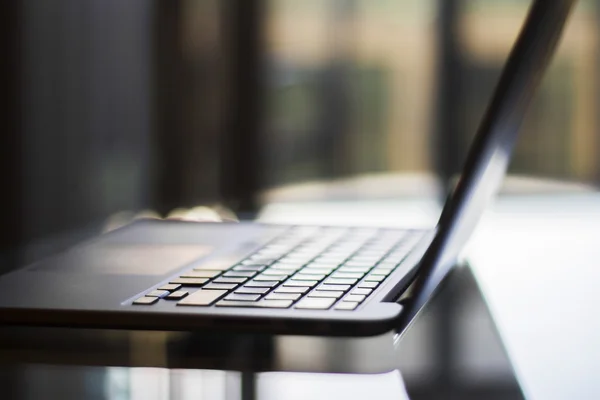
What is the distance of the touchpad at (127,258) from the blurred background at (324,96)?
2.09 metres

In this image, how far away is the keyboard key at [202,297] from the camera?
39 centimetres

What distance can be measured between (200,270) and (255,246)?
0.09 metres

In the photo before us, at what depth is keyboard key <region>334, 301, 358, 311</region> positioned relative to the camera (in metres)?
0.38

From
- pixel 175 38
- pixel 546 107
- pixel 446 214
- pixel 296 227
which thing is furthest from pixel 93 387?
pixel 546 107

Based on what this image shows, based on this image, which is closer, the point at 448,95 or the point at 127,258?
the point at 127,258

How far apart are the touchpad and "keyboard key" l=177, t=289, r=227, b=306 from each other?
0.20ft

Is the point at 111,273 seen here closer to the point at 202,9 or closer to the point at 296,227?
the point at 296,227

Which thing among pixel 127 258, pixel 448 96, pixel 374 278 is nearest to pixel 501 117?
pixel 374 278

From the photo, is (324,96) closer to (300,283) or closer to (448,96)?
(448,96)

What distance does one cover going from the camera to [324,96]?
9.58 feet

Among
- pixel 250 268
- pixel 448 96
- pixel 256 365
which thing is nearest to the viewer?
pixel 256 365

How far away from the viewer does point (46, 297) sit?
421mm

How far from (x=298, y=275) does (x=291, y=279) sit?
0.03 feet

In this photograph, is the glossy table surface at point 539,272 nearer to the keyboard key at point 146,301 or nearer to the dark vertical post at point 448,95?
the keyboard key at point 146,301
